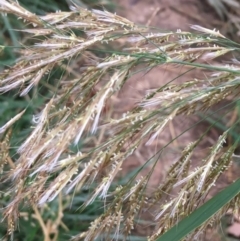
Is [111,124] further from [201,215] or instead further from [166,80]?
[166,80]

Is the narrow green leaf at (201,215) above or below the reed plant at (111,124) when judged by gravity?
below

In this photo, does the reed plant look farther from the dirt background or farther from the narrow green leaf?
the dirt background

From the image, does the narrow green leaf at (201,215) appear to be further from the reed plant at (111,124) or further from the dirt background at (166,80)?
the dirt background at (166,80)

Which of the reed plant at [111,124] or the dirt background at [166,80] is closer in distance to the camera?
the reed plant at [111,124]

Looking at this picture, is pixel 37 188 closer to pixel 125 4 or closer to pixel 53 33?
pixel 53 33

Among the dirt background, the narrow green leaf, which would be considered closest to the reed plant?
the narrow green leaf

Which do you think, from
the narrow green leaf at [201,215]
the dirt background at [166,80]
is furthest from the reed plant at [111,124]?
the dirt background at [166,80]

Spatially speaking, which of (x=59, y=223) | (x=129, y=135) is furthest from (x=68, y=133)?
(x=59, y=223)
